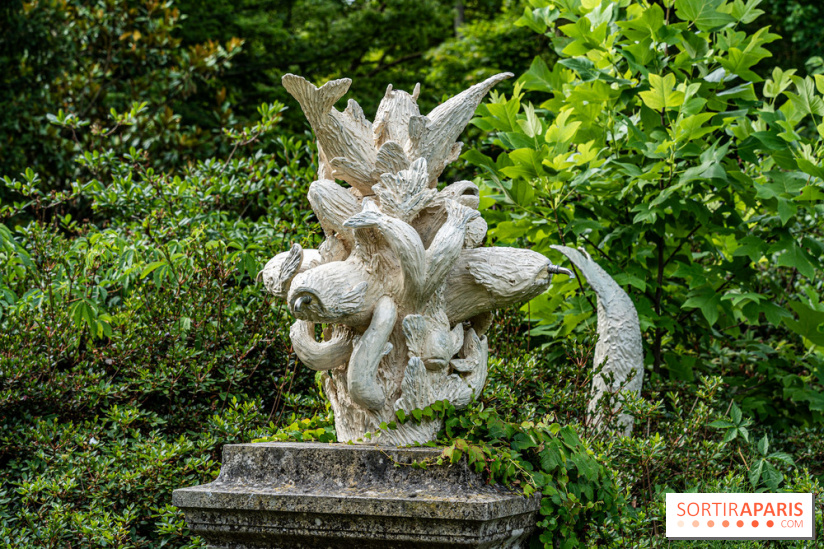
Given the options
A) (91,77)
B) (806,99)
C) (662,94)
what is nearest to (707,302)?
(662,94)

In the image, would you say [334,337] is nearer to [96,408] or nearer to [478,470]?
[478,470]

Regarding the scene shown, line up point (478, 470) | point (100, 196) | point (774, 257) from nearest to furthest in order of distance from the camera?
1. point (478, 470)
2. point (100, 196)
3. point (774, 257)

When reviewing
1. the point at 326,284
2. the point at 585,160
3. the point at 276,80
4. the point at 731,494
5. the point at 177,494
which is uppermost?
the point at 276,80

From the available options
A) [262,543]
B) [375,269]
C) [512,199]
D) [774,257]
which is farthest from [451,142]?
[774,257]

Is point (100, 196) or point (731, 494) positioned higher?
point (100, 196)

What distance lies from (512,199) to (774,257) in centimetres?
227

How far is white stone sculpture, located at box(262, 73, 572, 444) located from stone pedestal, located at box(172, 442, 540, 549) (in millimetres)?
206

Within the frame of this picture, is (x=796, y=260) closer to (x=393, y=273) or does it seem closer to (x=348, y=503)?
(x=393, y=273)

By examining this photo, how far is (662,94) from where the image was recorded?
371cm

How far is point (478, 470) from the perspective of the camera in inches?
92.8

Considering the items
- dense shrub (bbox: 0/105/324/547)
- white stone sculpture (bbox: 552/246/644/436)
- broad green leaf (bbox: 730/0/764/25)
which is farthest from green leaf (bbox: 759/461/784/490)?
broad green leaf (bbox: 730/0/764/25)

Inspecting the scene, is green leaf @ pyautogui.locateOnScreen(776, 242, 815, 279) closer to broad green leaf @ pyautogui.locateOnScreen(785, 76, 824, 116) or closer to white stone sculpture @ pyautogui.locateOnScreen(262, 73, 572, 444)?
broad green leaf @ pyautogui.locateOnScreen(785, 76, 824, 116)

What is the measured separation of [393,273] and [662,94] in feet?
6.26

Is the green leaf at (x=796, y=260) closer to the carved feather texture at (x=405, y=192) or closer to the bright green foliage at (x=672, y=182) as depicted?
the bright green foliage at (x=672, y=182)
